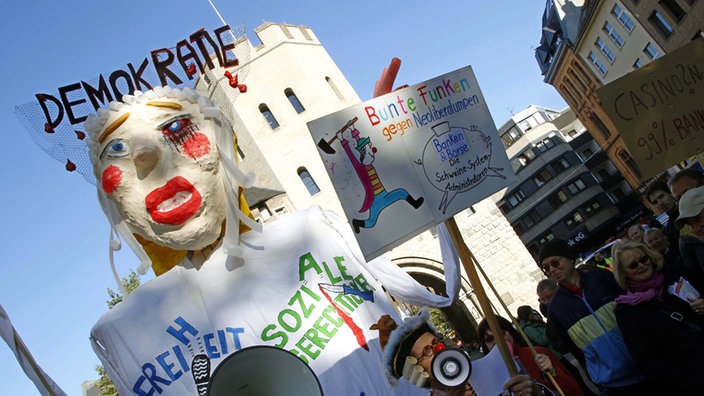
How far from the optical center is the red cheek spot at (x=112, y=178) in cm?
287

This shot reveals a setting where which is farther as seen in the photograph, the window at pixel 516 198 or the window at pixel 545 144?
the window at pixel 545 144

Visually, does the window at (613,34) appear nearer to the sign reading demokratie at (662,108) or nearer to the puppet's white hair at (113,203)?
the sign reading demokratie at (662,108)

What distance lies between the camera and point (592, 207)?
39531 mm

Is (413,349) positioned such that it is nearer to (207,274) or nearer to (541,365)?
(541,365)

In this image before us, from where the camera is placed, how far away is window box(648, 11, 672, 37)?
21359 millimetres

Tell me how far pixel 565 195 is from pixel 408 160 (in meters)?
41.2

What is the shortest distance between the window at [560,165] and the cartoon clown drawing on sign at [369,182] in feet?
140

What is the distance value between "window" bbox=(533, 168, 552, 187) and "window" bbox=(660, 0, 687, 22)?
21.9 m

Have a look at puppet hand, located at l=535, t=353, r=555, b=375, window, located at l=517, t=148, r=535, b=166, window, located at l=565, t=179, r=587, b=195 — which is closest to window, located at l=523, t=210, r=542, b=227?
window, located at l=565, t=179, r=587, b=195

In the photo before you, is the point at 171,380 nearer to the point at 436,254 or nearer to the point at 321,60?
the point at 436,254

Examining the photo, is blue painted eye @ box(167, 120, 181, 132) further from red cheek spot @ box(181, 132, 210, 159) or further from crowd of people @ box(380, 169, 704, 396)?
crowd of people @ box(380, 169, 704, 396)

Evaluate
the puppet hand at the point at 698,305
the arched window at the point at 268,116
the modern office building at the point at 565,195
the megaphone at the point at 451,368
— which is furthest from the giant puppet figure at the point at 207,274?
the modern office building at the point at 565,195

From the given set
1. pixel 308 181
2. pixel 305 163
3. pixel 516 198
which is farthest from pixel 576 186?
pixel 305 163

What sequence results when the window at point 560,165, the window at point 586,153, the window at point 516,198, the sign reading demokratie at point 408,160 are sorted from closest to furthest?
the sign reading demokratie at point 408,160 → the window at point 560,165 → the window at point 516,198 → the window at point 586,153
